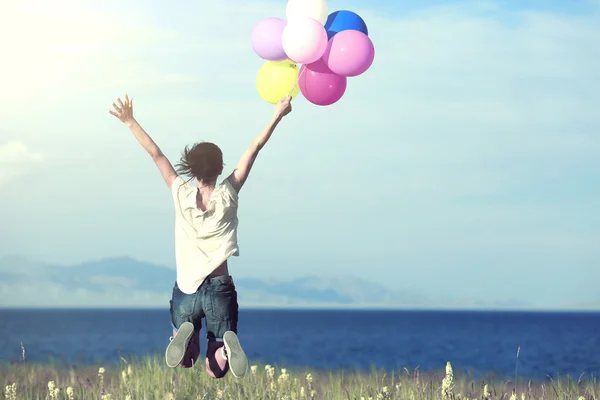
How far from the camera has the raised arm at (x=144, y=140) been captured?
8125 millimetres

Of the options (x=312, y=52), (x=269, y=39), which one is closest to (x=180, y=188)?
(x=312, y=52)

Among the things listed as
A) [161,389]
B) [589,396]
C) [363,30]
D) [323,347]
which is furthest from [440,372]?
[323,347]

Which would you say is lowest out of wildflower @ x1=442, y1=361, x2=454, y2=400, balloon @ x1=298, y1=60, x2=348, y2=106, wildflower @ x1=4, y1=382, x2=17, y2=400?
wildflower @ x1=4, y1=382, x2=17, y2=400

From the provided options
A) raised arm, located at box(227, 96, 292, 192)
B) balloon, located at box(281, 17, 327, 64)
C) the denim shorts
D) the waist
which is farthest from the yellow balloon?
the denim shorts

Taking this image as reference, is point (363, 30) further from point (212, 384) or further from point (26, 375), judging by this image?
point (26, 375)

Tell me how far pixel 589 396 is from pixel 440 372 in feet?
15.2

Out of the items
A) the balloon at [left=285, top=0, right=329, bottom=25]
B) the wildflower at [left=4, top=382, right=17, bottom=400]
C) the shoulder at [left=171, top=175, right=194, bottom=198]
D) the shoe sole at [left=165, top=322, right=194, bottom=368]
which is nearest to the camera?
the shoe sole at [left=165, top=322, right=194, bottom=368]

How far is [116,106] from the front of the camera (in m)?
8.43

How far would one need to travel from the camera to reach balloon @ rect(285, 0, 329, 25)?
8875mm

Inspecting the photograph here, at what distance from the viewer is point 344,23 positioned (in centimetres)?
901

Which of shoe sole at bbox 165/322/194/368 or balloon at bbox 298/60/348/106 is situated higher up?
balloon at bbox 298/60/348/106

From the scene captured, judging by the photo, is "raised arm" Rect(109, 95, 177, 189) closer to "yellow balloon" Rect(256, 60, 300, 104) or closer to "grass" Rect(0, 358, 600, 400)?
"yellow balloon" Rect(256, 60, 300, 104)

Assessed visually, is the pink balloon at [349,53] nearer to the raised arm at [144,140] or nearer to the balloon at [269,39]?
the balloon at [269,39]

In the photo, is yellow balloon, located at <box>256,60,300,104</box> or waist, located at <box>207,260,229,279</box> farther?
yellow balloon, located at <box>256,60,300,104</box>
